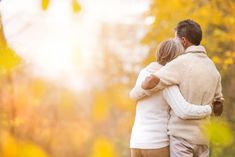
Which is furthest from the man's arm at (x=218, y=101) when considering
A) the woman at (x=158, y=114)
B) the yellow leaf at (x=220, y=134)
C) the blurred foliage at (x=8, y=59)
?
the blurred foliage at (x=8, y=59)

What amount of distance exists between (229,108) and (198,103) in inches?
368

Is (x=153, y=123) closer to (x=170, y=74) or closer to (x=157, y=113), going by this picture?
(x=157, y=113)

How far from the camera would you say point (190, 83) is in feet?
15.6

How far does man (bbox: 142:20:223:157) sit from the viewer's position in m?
4.70

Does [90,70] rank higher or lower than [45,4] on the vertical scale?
lower

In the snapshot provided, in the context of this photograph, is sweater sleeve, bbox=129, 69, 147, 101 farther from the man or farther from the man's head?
the man's head

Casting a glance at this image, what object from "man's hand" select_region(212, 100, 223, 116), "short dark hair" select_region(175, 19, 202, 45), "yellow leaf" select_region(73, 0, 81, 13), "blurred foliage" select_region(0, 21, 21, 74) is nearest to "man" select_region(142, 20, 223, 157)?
"short dark hair" select_region(175, 19, 202, 45)

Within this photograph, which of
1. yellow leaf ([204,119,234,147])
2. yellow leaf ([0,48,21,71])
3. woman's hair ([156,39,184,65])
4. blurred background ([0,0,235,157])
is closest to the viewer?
yellow leaf ([0,48,21,71])

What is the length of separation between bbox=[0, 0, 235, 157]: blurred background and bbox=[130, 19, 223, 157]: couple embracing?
13.4 feet

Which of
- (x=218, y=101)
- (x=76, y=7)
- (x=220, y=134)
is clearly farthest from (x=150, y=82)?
(x=76, y=7)

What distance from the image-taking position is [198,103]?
476 cm

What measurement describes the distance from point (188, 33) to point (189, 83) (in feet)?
1.11

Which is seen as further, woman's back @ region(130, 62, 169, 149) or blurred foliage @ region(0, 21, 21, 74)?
woman's back @ region(130, 62, 169, 149)

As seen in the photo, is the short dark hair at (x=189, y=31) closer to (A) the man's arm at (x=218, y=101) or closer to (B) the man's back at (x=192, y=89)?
(B) the man's back at (x=192, y=89)
